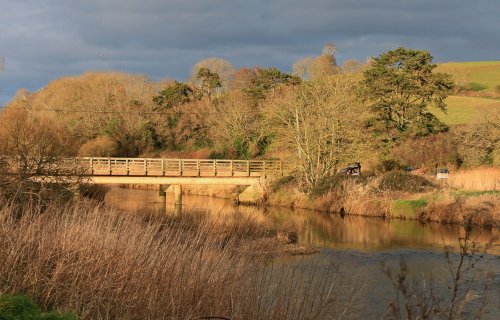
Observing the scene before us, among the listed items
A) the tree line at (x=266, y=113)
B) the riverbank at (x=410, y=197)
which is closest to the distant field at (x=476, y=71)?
the tree line at (x=266, y=113)

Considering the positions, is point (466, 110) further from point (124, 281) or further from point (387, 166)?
point (124, 281)

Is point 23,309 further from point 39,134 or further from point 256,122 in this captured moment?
point 256,122

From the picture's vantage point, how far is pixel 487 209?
86.9 ft

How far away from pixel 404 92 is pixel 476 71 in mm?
40180

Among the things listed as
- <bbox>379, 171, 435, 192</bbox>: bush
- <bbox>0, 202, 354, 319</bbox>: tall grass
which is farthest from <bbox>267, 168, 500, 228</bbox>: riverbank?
<bbox>0, 202, 354, 319</bbox>: tall grass

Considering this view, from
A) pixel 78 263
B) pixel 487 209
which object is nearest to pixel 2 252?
pixel 78 263

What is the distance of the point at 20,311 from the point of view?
18.8 ft

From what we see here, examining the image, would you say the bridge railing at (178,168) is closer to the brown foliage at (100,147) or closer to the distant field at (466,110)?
the brown foliage at (100,147)

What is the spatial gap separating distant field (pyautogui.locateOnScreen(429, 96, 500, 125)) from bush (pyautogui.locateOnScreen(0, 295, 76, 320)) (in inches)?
1744

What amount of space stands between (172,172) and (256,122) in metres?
15.3

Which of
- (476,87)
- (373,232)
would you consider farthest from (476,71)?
(373,232)

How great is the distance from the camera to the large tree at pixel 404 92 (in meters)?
50.8

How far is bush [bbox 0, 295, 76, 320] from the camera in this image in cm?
552

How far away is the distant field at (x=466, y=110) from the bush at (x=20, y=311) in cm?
4431
